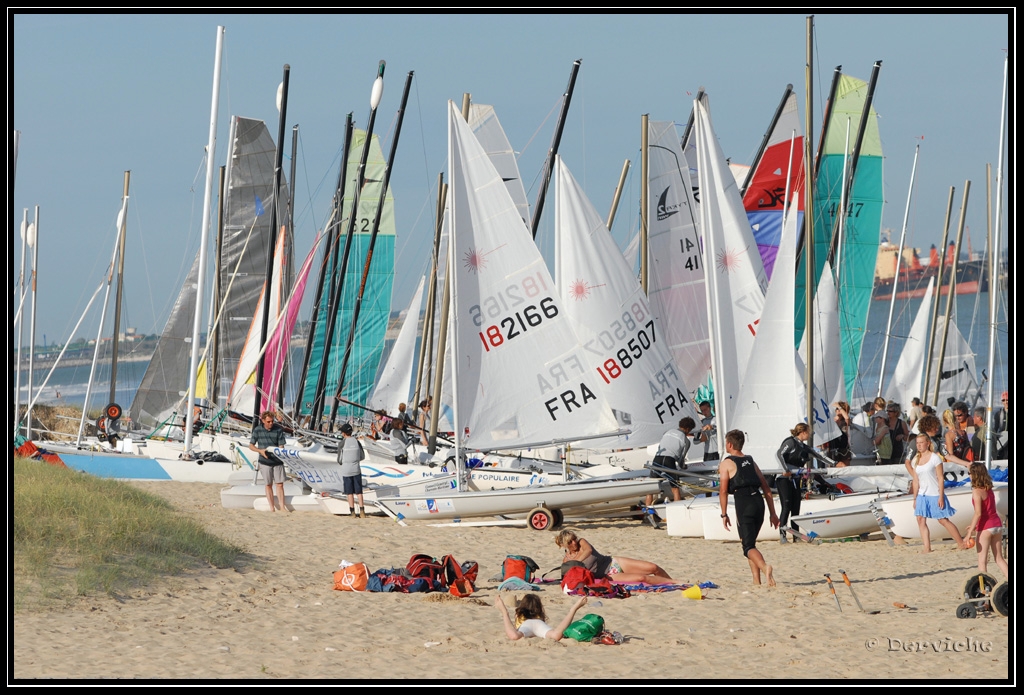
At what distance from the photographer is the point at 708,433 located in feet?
54.3

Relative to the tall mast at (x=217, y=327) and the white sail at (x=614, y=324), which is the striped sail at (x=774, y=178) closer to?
the white sail at (x=614, y=324)

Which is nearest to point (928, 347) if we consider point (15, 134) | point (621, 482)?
point (621, 482)

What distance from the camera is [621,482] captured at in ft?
44.6

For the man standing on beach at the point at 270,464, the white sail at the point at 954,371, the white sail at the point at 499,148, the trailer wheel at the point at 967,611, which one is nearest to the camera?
the trailer wheel at the point at 967,611

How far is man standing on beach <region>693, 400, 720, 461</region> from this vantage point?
16.0m

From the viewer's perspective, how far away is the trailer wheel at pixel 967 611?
8273 millimetres

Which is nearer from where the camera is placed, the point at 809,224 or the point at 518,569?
the point at 518,569

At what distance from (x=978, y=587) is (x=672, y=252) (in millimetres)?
11409

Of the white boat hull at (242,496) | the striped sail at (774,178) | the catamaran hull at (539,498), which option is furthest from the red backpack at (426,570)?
the striped sail at (774,178)

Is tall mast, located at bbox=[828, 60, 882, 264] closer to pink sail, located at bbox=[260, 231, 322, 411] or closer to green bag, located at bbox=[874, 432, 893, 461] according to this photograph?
green bag, located at bbox=[874, 432, 893, 461]

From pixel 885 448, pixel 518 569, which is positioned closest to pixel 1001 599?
pixel 518 569

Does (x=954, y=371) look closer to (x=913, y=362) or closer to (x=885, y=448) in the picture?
(x=913, y=362)

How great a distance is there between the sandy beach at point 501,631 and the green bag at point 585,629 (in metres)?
0.07
